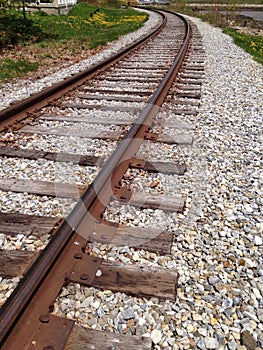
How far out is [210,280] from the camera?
235 centimetres

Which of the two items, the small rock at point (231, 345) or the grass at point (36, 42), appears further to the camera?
the grass at point (36, 42)

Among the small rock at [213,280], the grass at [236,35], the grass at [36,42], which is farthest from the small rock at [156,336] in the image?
the grass at [236,35]

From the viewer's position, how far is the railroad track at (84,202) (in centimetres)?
199

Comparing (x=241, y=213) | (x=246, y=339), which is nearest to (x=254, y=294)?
(x=246, y=339)

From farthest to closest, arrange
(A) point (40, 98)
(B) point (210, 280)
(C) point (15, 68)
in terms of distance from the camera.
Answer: (C) point (15, 68) < (A) point (40, 98) < (B) point (210, 280)

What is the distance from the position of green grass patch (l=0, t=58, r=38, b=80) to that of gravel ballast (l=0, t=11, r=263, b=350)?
5.48 meters

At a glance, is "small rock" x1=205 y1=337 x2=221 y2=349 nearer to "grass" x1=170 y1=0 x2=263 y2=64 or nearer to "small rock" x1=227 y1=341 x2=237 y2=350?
"small rock" x1=227 y1=341 x2=237 y2=350

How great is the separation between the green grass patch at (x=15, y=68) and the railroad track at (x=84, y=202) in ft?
7.50

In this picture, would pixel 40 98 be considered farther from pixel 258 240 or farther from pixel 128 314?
pixel 128 314

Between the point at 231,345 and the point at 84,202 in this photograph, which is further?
the point at 84,202

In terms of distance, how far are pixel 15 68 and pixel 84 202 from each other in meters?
6.56

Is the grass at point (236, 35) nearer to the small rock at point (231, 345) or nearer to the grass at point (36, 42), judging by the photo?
the grass at point (36, 42)

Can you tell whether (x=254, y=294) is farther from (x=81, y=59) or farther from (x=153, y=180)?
(x=81, y=59)

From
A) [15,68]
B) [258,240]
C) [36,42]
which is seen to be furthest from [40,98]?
[36,42]
